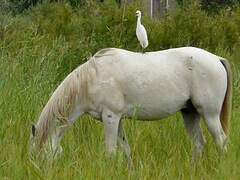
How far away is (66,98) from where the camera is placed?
20.0ft

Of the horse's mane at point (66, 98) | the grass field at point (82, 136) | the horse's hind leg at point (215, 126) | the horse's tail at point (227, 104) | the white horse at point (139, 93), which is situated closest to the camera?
the grass field at point (82, 136)

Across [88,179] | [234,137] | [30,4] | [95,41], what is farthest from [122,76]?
[30,4]

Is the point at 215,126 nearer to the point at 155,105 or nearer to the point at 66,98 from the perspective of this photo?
the point at 155,105

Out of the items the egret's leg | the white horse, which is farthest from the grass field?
the white horse

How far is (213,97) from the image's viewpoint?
6562 millimetres

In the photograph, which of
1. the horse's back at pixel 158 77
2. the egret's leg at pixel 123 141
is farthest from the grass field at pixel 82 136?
the horse's back at pixel 158 77

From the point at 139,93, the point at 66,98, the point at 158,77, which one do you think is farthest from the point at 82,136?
the point at 158,77

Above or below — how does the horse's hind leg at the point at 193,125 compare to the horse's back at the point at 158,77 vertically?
below

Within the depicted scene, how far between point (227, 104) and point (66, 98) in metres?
1.79

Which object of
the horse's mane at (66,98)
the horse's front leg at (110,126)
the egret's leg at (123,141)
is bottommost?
the egret's leg at (123,141)

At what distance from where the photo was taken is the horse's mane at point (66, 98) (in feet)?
19.7

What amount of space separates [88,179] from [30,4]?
2512cm

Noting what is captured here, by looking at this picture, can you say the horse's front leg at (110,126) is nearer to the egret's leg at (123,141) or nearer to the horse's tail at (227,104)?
the egret's leg at (123,141)

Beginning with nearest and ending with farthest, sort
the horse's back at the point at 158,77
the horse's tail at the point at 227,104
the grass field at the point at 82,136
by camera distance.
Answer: the grass field at the point at 82,136 → the horse's back at the point at 158,77 → the horse's tail at the point at 227,104
